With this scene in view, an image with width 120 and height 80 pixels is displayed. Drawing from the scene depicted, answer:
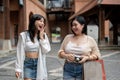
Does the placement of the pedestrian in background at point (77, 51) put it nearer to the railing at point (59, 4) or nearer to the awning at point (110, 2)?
the awning at point (110, 2)

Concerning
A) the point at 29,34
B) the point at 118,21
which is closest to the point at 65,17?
the point at 118,21

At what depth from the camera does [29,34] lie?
5.92 m

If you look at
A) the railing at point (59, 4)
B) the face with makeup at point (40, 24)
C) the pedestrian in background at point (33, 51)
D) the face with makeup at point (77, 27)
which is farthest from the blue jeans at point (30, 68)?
the railing at point (59, 4)

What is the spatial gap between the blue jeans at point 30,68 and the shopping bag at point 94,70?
3.46 feet

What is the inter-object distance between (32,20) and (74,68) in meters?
1.11

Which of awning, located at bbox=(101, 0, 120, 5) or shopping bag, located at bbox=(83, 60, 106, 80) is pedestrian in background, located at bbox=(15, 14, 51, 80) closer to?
shopping bag, located at bbox=(83, 60, 106, 80)

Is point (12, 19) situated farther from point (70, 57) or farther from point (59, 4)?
point (70, 57)

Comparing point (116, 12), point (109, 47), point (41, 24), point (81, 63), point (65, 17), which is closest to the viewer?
point (81, 63)

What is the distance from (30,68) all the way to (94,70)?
122 cm

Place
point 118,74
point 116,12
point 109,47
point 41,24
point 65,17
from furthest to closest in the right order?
point 65,17 → point 116,12 → point 109,47 → point 118,74 → point 41,24

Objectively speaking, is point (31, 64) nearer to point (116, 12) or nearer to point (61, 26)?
point (116, 12)

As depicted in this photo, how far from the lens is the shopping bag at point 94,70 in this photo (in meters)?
5.05

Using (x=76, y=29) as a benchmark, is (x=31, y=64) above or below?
below

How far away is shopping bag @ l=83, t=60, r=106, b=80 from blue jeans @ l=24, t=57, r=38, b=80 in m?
1.05
